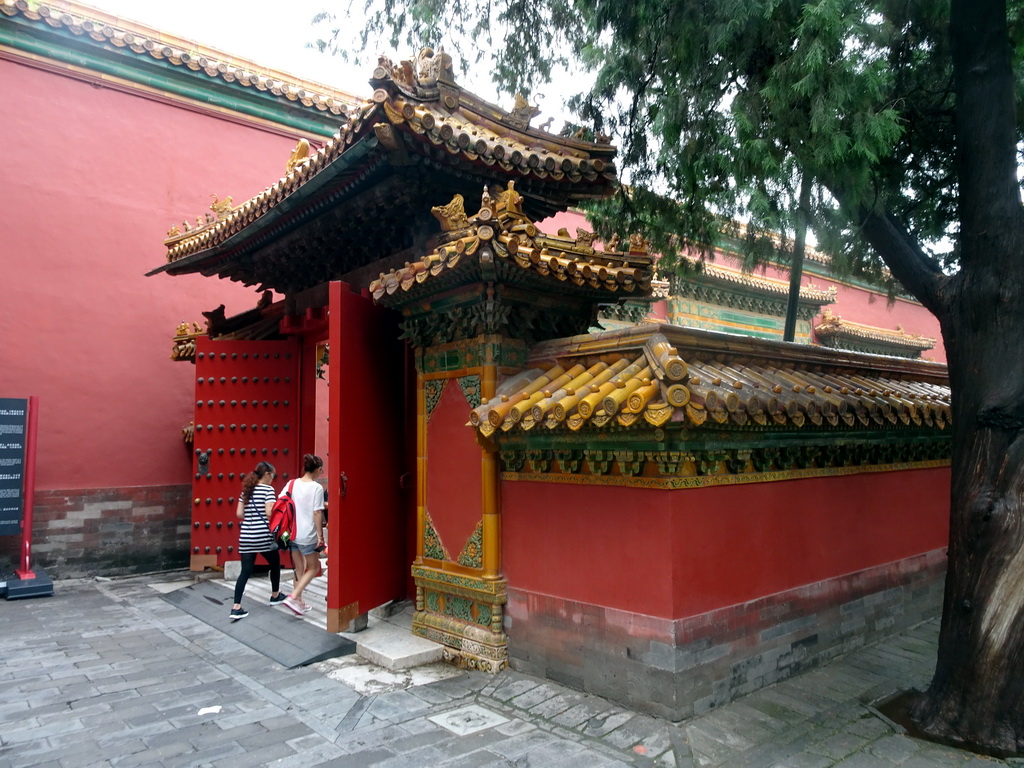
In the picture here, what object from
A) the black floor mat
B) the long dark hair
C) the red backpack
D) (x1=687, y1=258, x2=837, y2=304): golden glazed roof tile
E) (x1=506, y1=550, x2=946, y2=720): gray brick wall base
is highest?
(x1=687, y1=258, x2=837, y2=304): golden glazed roof tile

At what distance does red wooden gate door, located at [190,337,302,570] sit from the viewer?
875cm

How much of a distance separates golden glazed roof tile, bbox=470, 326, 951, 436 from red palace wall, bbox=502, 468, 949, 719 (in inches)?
25.8

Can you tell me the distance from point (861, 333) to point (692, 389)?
16.9 metres

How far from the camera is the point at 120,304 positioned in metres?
9.89

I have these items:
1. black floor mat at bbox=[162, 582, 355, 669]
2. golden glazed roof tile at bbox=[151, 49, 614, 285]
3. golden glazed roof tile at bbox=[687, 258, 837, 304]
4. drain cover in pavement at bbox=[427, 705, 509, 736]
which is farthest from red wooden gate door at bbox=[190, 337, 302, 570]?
golden glazed roof tile at bbox=[687, 258, 837, 304]

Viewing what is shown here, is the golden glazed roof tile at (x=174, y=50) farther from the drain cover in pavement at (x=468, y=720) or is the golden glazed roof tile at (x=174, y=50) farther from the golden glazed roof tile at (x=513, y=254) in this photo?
the drain cover in pavement at (x=468, y=720)

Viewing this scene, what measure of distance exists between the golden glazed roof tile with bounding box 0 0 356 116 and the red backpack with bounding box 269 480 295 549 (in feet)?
23.9

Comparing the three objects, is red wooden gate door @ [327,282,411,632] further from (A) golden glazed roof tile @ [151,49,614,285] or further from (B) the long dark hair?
(B) the long dark hair

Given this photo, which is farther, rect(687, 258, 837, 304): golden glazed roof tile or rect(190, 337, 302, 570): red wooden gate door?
→ rect(687, 258, 837, 304): golden glazed roof tile

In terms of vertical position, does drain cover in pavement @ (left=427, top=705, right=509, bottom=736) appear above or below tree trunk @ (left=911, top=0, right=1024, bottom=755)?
below

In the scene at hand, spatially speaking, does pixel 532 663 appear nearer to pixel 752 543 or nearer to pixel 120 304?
pixel 752 543

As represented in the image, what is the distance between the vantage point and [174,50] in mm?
10406

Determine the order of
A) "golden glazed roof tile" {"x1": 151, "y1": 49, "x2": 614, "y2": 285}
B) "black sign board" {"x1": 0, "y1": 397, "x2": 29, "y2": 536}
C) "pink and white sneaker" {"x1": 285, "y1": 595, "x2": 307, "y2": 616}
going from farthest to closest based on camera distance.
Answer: "black sign board" {"x1": 0, "y1": 397, "x2": 29, "y2": 536}
"pink and white sneaker" {"x1": 285, "y1": 595, "x2": 307, "y2": 616}
"golden glazed roof tile" {"x1": 151, "y1": 49, "x2": 614, "y2": 285}

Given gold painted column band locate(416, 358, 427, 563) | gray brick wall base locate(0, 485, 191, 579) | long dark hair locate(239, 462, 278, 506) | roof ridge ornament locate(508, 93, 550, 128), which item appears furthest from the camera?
gray brick wall base locate(0, 485, 191, 579)
